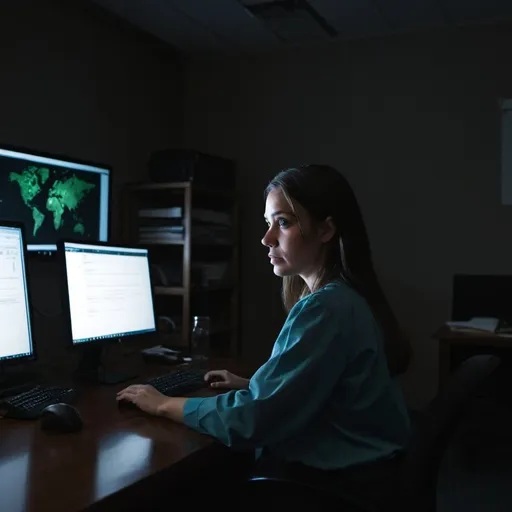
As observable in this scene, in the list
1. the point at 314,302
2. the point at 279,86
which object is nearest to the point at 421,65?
the point at 279,86

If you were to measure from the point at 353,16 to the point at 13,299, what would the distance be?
7.88 ft

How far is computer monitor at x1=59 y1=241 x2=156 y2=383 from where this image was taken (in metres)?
1.90

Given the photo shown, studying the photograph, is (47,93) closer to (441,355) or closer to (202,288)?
(202,288)

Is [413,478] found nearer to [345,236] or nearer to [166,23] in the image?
[345,236]

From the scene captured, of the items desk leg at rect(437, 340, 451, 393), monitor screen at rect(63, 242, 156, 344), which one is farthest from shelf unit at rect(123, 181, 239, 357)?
desk leg at rect(437, 340, 451, 393)

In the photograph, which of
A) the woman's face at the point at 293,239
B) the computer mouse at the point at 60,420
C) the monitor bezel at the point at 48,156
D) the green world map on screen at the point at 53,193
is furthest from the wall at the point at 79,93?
the woman's face at the point at 293,239

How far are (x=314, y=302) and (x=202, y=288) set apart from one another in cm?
205

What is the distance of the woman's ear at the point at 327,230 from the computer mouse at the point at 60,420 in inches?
27.4

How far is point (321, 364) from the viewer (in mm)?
1299

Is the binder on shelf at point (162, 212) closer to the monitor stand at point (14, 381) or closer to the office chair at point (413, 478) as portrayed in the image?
the monitor stand at point (14, 381)

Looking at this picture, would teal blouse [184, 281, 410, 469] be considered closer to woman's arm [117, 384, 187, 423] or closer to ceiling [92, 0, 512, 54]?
woman's arm [117, 384, 187, 423]

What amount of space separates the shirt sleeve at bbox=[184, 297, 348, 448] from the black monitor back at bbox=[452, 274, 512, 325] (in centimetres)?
229

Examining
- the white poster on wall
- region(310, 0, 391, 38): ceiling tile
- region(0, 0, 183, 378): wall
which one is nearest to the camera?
region(0, 0, 183, 378): wall

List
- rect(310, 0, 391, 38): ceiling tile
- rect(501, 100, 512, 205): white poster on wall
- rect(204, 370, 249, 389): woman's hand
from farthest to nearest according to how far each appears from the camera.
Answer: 1. rect(501, 100, 512, 205): white poster on wall
2. rect(310, 0, 391, 38): ceiling tile
3. rect(204, 370, 249, 389): woman's hand
